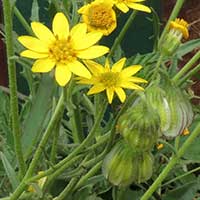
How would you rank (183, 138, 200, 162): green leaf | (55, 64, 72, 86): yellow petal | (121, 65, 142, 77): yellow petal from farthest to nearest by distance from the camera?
(183, 138, 200, 162): green leaf
(121, 65, 142, 77): yellow petal
(55, 64, 72, 86): yellow petal

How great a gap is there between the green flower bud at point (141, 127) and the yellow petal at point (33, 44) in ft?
0.30

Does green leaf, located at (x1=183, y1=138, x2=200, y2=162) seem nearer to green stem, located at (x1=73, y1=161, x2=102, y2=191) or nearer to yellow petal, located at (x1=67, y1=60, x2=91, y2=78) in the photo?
green stem, located at (x1=73, y1=161, x2=102, y2=191)

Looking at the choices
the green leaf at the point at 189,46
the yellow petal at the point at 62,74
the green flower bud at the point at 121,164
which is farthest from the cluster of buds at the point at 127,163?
the green leaf at the point at 189,46

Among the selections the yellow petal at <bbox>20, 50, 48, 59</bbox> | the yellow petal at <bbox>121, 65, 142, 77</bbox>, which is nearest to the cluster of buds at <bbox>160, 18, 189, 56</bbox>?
the yellow petal at <bbox>121, 65, 142, 77</bbox>

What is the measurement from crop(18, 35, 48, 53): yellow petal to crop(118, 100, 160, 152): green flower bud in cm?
9

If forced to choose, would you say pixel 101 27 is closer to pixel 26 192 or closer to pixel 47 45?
pixel 47 45

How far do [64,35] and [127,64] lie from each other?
0.49 ft

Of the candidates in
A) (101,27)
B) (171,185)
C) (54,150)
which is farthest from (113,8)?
(171,185)

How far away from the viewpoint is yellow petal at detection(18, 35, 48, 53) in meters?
0.64

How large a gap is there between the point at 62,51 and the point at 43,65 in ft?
0.08

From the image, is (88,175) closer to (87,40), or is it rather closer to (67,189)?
(67,189)

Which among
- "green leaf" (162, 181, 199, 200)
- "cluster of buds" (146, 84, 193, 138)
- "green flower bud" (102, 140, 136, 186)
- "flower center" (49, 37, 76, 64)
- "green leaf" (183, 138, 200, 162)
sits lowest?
"green leaf" (162, 181, 199, 200)

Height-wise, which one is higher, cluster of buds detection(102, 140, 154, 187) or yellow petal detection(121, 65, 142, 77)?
yellow petal detection(121, 65, 142, 77)

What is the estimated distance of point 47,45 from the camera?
654 mm
